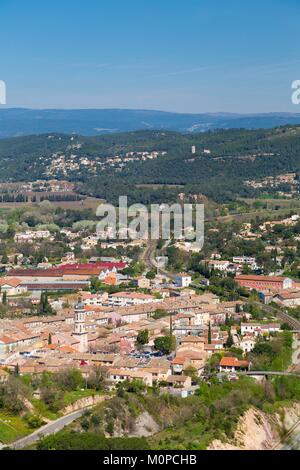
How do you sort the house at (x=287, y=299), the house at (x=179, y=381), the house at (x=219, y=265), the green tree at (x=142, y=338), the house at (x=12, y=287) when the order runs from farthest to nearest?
the house at (x=219, y=265) → the house at (x=12, y=287) → the house at (x=287, y=299) → the green tree at (x=142, y=338) → the house at (x=179, y=381)

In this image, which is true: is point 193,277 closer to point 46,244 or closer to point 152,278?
point 152,278

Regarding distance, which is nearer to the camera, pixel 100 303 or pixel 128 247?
pixel 100 303

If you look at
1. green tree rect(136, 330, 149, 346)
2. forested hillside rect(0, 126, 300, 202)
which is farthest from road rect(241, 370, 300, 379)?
forested hillside rect(0, 126, 300, 202)

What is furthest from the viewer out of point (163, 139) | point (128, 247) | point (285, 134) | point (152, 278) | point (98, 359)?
point (163, 139)

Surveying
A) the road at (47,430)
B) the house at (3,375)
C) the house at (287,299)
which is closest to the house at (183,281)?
the house at (287,299)

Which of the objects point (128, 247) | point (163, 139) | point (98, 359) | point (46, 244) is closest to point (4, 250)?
point (46, 244)

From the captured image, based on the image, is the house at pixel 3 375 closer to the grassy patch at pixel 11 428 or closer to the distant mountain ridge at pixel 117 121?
the grassy patch at pixel 11 428
